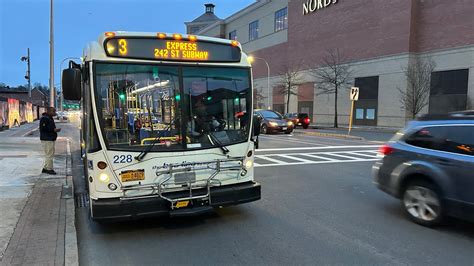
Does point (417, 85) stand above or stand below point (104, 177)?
above

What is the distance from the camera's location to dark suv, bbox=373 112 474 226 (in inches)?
217

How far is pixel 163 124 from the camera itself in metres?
5.87

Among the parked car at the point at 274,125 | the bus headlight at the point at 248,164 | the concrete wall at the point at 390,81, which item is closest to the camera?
the bus headlight at the point at 248,164

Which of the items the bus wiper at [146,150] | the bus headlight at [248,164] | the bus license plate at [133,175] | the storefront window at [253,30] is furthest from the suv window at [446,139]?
the storefront window at [253,30]

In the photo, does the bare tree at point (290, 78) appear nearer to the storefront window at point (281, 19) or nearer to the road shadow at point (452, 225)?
the storefront window at point (281, 19)

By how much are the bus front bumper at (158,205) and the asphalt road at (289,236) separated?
1.14ft

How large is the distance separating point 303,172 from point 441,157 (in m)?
5.41

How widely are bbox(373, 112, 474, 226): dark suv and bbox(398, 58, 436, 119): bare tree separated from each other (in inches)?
1347

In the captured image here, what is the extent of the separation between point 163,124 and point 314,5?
51.4 metres

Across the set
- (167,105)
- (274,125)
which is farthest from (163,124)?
(274,125)

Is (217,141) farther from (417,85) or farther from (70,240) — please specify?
(417,85)

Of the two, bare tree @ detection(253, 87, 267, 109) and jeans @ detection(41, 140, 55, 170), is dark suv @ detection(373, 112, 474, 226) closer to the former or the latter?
jeans @ detection(41, 140, 55, 170)

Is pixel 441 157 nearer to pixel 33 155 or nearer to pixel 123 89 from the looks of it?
pixel 123 89

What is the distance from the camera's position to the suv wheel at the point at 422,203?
5882 millimetres
